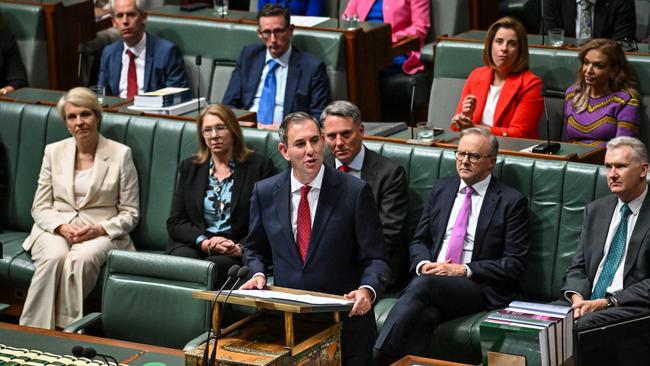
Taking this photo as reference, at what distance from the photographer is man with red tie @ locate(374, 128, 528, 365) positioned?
4.62 meters

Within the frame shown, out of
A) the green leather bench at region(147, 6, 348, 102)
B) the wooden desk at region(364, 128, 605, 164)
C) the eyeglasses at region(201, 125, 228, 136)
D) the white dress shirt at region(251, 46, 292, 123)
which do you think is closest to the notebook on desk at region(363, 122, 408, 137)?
the wooden desk at region(364, 128, 605, 164)

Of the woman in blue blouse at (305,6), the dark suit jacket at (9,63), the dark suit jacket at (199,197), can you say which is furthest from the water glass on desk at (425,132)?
the dark suit jacket at (9,63)

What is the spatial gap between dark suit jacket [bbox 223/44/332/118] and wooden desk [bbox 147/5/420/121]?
176 millimetres

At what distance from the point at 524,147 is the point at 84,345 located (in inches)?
84.1

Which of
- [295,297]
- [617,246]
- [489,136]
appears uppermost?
[489,136]

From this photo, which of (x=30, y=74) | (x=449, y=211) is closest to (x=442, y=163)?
(x=449, y=211)

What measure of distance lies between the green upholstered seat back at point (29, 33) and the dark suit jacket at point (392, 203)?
2.78 m

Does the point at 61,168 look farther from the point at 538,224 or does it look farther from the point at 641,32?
the point at 641,32

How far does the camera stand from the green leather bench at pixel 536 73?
18.6ft

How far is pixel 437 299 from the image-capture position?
458 centimetres

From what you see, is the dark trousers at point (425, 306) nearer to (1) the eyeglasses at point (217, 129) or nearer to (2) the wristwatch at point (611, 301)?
(2) the wristwatch at point (611, 301)

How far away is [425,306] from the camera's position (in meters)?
4.56

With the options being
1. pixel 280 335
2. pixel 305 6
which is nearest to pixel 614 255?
pixel 280 335

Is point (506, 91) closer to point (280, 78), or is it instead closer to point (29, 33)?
point (280, 78)
